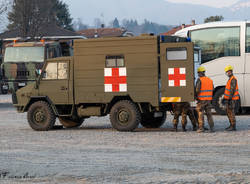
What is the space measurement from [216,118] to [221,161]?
10.8 metres

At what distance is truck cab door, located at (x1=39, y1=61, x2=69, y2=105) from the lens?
1716cm

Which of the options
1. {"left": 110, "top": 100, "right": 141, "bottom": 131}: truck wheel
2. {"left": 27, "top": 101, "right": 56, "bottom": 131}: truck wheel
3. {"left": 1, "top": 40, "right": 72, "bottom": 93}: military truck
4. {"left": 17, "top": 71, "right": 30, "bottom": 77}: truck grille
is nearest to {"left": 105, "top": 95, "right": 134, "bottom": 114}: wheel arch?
{"left": 110, "top": 100, "right": 141, "bottom": 131}: truck wheel

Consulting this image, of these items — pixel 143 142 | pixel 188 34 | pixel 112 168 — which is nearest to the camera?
pixel 112 168

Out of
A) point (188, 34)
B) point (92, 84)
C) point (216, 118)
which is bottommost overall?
point (216, 118)

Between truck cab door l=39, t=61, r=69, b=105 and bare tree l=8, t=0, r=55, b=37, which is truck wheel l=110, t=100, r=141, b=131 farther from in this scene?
bare tree l=8, t=0, r=55, b=37

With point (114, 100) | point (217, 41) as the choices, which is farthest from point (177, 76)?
point (217, 41)

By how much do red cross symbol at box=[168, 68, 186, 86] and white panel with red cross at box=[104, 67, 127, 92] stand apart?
126cm

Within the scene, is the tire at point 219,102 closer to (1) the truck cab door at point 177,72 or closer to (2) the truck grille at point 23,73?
(1) the truck cab door at point 177,72

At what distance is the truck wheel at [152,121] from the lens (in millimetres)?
17797

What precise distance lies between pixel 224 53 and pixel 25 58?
827 centimetres

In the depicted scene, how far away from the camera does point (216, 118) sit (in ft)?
69.8

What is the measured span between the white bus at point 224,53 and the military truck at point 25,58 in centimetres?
606

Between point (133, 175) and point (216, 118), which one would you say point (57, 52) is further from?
point (133, 175)

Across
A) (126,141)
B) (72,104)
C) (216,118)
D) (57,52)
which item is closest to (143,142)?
(126,141)
